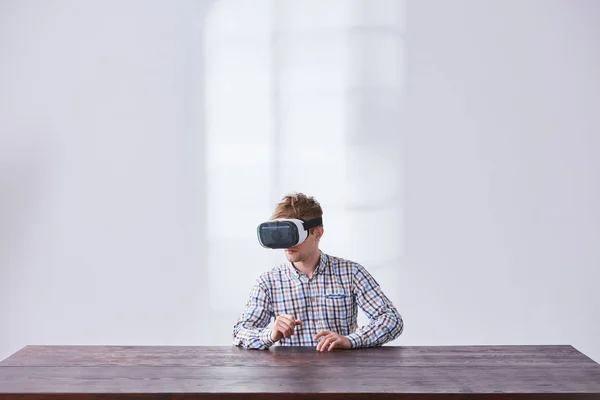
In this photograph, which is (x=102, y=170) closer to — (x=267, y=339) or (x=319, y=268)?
(x=319, y=268)

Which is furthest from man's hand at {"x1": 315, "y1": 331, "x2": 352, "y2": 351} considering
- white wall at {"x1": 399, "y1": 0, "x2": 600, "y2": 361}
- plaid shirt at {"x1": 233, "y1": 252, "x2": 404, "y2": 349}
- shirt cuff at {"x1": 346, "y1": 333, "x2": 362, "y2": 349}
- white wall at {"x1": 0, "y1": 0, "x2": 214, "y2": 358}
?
white wall at {"x1": 0, "y1": 0, "x2": 214, "y2": 358}

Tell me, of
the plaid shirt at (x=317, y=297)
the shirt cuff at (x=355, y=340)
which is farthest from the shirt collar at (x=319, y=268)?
the shirt cuff at (x=355, y=340)

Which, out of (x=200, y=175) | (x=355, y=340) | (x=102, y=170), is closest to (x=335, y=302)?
(x=355, y=340)

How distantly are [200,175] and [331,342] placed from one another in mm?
1835

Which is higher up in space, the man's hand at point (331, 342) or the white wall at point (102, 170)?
the white wall at point (102, 170)

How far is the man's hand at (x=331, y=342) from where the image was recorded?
237 centimetres

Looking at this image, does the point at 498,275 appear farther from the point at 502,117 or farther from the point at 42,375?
the point at 42,375

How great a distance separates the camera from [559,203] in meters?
3.91

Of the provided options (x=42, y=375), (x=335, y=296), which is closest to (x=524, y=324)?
(x=335, y=296)

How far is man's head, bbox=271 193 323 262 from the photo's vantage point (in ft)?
8.62

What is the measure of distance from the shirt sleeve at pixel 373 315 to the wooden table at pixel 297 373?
0.08 metres

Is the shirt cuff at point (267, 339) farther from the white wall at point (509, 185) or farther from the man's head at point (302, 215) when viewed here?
the white wall at point (509, 185)

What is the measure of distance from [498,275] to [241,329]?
72.8 inches

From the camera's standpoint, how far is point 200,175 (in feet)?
13.1
